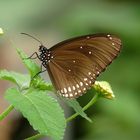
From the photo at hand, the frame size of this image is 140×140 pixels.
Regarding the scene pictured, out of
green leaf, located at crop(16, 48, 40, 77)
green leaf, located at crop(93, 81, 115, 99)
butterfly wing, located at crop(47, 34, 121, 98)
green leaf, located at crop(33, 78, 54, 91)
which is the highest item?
green leaf, located at crop(16, 48, 40, 77)

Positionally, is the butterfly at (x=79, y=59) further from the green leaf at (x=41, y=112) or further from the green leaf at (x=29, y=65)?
the green leaf at (x=41, y=112)

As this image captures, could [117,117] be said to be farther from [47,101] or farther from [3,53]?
[47,101]

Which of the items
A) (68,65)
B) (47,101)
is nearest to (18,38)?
(68,65)

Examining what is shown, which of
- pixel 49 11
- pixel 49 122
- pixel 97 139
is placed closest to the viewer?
pixel 49 122

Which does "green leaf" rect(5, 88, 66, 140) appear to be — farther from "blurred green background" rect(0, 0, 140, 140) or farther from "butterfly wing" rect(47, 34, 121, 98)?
"blurred green background" rect(0, 0, 140, 140)

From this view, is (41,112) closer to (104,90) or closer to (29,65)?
(29,65)

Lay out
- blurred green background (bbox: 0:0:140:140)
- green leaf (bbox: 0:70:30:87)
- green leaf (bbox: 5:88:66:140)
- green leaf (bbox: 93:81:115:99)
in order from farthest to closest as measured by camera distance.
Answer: blurred green background (bbox: 0:0:140:140) → green leaf (bbox: 93:81:115:99) → green leaf (bbox: 0:70:30:87) → green leaf (bbox: 5:88:66:140)

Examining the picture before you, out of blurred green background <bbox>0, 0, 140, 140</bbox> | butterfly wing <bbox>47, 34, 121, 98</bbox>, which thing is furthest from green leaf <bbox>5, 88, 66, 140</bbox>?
blurred green background <bbox>0, 0, 140, 140</bbox>
